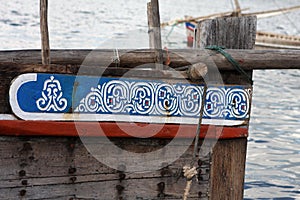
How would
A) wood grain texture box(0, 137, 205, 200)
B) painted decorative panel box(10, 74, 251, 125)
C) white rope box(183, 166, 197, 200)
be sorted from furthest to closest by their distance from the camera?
white rope box(183, 166, 197, 200), wood grain texture box(0, 137, 205, 200), painted decorative panel box(10, 74, 251, 125)

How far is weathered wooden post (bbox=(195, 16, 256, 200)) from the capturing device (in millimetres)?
4207

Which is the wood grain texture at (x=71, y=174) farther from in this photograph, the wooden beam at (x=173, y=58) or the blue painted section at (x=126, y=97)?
the wooden beam at (x=173, y=58)

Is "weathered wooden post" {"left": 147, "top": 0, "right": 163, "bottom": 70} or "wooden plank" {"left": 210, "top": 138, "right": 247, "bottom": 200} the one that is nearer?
"weathered wooden post" {"left": 147, "top": 0, "right": 163, "bottom": 70}

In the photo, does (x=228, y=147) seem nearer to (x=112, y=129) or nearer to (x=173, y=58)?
(x=173, y=58)

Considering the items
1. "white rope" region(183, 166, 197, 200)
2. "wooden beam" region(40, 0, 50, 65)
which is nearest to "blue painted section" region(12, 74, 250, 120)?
"wooden beam" region(40, 0, 50, 65)

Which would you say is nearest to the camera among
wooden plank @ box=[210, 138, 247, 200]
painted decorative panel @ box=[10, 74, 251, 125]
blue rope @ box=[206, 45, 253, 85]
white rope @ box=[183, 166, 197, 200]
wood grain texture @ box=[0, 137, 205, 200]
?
painted decorative panel @ box=[10, 74, 251, 125]

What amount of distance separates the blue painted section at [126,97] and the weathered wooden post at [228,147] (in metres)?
0.25

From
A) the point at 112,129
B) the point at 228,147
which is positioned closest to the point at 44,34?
the point at 112,129

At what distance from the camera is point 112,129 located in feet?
12.5

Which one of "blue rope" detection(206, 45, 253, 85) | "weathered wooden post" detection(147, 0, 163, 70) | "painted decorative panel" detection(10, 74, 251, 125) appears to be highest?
"weathered wooden post" detection(147, 0, 163, 70)

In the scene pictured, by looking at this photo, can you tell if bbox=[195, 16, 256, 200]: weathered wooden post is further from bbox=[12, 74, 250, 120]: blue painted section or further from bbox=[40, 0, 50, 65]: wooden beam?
bbox=[40, 0, 50, 65]: wooden beam

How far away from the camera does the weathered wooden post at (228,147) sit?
4.21 metres

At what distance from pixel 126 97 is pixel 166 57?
40cm

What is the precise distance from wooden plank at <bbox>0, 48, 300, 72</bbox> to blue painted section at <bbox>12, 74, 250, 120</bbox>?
0.13 meters
